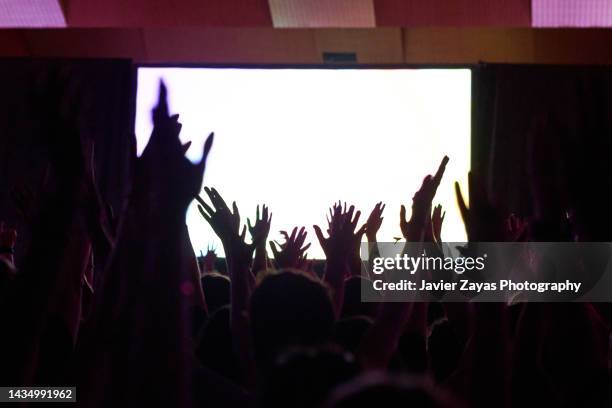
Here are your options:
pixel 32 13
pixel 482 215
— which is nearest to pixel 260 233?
A: pixel 482 215

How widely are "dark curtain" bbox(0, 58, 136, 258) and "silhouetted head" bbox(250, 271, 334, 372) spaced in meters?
4.47

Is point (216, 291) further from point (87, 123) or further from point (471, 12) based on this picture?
point (87, 123)

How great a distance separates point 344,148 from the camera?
5.21m

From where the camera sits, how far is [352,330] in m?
1.61

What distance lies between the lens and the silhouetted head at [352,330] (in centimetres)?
159

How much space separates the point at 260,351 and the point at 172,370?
0.25 meters

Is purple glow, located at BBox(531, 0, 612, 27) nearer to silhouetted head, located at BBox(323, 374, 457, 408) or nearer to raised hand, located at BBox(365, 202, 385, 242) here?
raised hand, located at BBox(365, 202, 385, 242)

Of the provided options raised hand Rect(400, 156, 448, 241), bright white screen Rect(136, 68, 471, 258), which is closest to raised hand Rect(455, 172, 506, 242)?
raised hand Rect(400, 156, 448, 241)

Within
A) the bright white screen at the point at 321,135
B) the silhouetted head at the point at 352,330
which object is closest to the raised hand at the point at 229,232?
the silhouetted head at the point at 352,330

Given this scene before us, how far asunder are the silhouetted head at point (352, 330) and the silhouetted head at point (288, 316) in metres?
0.29

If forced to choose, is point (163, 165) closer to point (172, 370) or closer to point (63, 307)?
point (172, 370)

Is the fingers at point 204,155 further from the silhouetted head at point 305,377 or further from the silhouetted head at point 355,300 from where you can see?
the silhouetted head at point 355,300

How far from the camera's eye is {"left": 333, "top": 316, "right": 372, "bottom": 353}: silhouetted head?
1591 mm

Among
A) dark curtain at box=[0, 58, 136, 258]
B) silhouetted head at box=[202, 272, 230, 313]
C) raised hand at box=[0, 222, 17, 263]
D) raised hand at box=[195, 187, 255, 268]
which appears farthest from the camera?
dark curtain at box=[0, 58, 136, 258]
